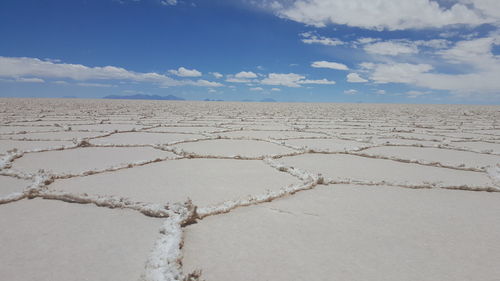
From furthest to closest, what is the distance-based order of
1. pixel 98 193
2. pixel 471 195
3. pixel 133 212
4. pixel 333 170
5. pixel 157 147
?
1. pixel 157 147
2. pixel 333 170
3. pixel 471 195
4. pixel 98 193
5. pixel 133 212

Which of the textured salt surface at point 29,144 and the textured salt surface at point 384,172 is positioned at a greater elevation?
the textured salt surface at point 384,172

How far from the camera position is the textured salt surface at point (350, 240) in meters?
0.87

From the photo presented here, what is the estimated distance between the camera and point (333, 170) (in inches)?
81.3

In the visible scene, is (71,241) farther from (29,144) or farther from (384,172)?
(29,144)

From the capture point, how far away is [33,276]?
0.82 meters

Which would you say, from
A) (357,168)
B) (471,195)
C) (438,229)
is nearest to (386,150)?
(357,168)

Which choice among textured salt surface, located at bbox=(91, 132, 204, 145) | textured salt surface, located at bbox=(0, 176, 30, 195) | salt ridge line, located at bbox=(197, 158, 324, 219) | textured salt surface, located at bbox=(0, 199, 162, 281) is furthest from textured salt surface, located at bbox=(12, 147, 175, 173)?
salt ridge line, located at bbox=(197, 158, 324, 219)

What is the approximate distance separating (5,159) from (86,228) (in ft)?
4.71

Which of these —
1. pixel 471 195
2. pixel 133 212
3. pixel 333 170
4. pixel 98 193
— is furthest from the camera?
pixel 333 170

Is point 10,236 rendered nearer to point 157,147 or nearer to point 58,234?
point 58,234

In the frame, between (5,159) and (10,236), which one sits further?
(5,159)

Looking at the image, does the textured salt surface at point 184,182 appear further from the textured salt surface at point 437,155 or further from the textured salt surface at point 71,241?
the textured salt surface at point 437,155

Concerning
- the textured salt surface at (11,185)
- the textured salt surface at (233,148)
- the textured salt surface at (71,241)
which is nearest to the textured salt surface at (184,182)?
the textured salt surface at (11,185)

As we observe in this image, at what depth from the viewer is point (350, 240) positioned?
1.04 m
